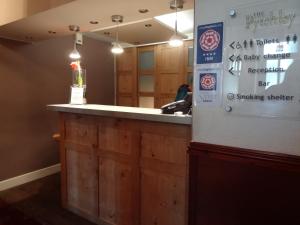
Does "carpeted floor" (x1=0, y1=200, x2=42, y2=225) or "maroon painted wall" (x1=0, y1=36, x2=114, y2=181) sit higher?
"maroon painted wall" (x1=0, y1=36, x2=114, y2=181)

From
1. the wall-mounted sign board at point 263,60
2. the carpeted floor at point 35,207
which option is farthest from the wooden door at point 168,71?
the wall-mounted sign board at point 263,60

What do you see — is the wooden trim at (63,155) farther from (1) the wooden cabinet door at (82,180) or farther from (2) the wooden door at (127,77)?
(2) the wooden door at (127,77)

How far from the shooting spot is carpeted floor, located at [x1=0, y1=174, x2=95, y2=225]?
2291 millimetres

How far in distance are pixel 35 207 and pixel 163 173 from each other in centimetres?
173

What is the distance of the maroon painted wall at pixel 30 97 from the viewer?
9.78 ft

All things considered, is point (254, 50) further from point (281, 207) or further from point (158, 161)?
point (158, 161)

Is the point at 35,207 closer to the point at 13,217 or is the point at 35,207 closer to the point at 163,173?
the point at 13,217

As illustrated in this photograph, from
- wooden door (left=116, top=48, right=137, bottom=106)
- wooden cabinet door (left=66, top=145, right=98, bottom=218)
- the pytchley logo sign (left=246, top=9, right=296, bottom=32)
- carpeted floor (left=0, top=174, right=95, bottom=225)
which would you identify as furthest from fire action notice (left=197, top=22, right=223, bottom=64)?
wooden door (left=116, top=48, right=137, bottom=106)

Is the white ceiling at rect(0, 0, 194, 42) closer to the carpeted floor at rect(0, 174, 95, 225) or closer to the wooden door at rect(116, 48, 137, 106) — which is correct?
the wooden door at rect(116, 48, 137, 106)

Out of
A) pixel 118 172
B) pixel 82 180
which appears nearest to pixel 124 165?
pixel 118 172

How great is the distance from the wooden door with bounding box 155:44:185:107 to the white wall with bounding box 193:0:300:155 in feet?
7.82

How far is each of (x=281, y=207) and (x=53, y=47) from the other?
3.43 metres

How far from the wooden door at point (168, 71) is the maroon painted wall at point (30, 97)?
1275 millimetres

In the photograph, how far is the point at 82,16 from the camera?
2053mm
